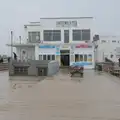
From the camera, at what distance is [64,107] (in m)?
11.3

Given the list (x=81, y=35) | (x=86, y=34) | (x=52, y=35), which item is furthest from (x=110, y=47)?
(x=52, y=35)

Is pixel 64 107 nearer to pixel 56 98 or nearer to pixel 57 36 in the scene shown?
pixel 56 98

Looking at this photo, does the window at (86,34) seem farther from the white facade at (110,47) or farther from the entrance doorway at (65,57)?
the white facade at (110,47)

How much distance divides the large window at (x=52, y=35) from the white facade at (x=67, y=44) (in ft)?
0.92

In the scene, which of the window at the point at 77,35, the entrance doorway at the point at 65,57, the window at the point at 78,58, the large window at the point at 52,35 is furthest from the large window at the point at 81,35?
the window at the point at 78,58

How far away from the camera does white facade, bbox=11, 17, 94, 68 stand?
55.2 metres

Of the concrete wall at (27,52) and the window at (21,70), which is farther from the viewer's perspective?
the concrete wall at (27,52)

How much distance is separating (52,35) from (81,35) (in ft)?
16.5

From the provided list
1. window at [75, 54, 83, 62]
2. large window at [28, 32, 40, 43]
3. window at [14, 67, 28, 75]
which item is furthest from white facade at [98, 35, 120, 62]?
window at [14, 67, 28, 75]

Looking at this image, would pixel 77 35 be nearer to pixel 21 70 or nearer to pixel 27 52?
pixel 27 52

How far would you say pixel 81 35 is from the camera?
56.4m

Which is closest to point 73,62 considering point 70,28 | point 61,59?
point 61,59

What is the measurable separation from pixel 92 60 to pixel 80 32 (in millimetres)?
5410

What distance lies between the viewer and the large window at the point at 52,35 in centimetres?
5659
